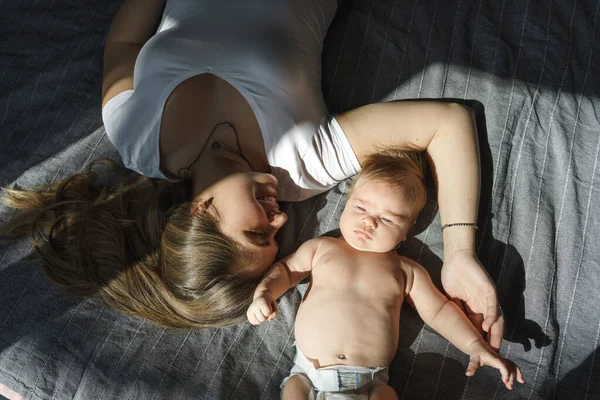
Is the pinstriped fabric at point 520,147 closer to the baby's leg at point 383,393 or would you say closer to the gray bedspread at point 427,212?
the gray bedspread at point 427,212

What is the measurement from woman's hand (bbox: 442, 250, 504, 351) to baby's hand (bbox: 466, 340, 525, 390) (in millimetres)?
52

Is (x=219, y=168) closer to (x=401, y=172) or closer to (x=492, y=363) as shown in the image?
(x=401, y=172)

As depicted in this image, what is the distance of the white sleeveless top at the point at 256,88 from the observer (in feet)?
4.25

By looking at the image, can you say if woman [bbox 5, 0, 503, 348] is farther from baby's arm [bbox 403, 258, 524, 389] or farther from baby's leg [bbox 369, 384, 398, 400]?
baby's leg [bbox 369, 384, 398, 400]

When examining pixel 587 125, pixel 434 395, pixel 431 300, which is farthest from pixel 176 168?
pixel 587 125

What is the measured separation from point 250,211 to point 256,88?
12.7 inches

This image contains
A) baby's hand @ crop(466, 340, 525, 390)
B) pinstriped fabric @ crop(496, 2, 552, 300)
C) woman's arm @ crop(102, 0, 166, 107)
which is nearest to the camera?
baby's hand @ crop(466, 340, 525, 390)

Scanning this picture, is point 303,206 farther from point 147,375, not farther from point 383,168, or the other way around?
point 147,375

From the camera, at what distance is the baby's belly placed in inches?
45.3

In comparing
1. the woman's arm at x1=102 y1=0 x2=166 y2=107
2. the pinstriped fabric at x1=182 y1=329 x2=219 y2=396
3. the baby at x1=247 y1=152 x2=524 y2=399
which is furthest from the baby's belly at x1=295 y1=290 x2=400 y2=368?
the woman's arm at x1=102 y1=0 x2=166 y2=107

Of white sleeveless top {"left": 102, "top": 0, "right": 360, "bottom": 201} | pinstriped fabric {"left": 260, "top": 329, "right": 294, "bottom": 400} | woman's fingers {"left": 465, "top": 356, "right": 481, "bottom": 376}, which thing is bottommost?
pinstriped fabric {"left": 260, "top": 329, "right": 294, "bottom": 400}

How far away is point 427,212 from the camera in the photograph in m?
1.35

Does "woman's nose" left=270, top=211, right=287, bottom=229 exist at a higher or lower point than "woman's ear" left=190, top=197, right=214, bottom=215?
lower

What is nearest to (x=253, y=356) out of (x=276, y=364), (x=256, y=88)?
(x=276, y=364)
